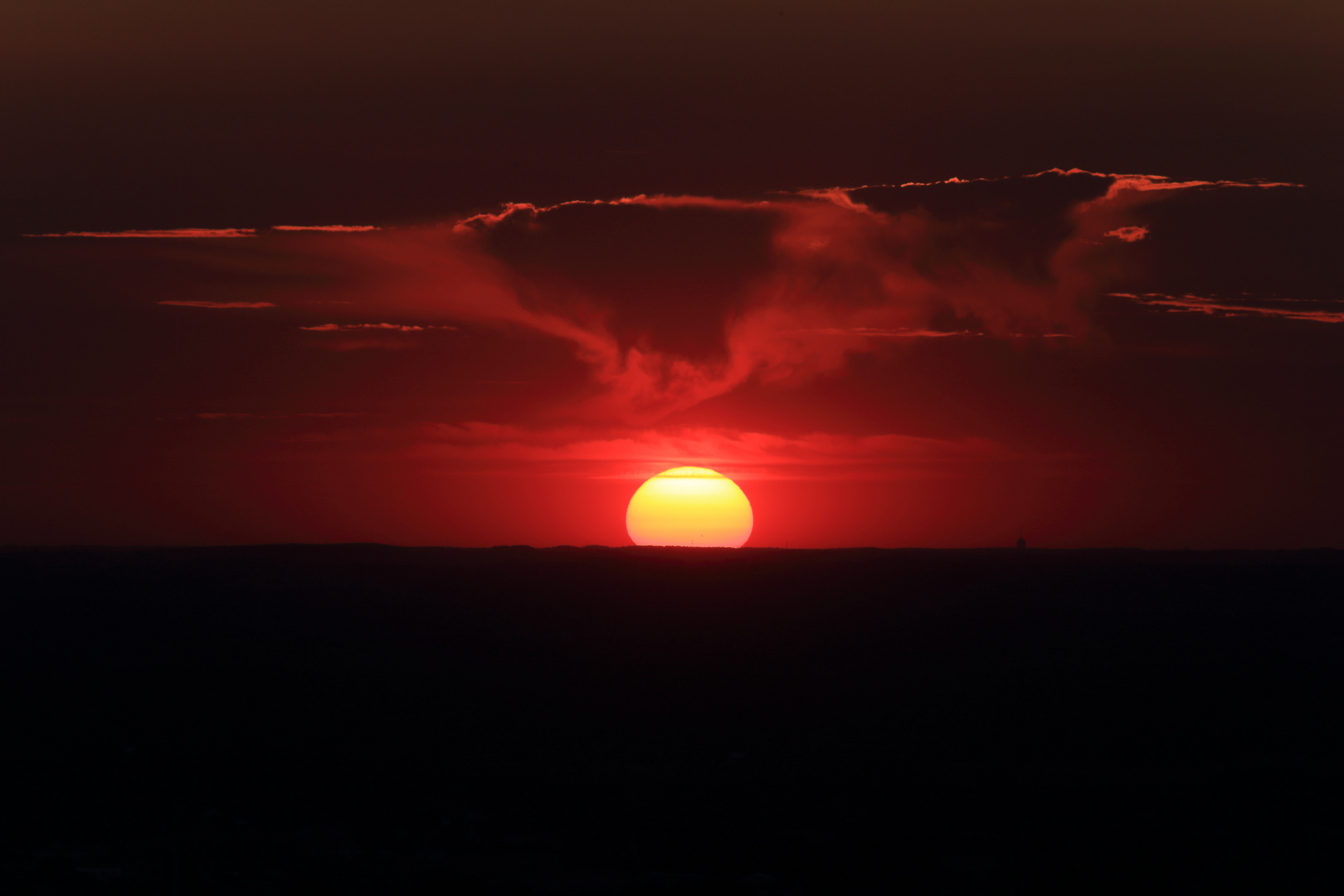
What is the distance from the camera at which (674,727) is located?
104 feet

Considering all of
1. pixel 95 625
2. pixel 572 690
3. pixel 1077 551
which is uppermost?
pixel 1077 551

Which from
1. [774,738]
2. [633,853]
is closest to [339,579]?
[774,738]

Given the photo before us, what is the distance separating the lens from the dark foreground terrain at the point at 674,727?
2109cm

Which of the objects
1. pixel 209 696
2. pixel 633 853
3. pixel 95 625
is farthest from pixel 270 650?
pixel 633 853

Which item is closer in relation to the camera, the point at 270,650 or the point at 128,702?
the point at 128,702

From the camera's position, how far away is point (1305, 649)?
127 feet

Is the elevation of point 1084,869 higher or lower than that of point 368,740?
lower

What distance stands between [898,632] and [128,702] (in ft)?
72.5

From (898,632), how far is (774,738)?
10745 millimetres

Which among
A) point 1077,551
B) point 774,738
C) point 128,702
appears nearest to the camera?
point 774,738

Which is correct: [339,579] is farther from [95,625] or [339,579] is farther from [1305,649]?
[1305,649]

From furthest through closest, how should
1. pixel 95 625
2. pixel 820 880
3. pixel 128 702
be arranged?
pixel 95 625 < pixel 128 702 < pixel 820 880

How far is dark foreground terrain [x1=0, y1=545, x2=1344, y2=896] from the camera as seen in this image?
21.1 m

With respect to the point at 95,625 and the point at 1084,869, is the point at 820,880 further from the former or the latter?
the point at 95,625
